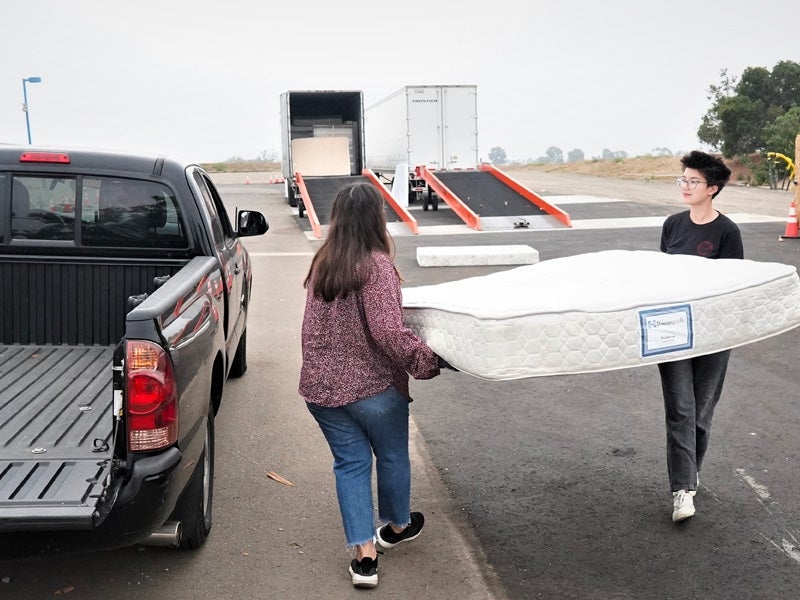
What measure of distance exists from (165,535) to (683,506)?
2.63m

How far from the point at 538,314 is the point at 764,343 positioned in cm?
643

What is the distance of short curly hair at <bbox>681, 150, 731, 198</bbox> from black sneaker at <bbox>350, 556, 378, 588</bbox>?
2.79m

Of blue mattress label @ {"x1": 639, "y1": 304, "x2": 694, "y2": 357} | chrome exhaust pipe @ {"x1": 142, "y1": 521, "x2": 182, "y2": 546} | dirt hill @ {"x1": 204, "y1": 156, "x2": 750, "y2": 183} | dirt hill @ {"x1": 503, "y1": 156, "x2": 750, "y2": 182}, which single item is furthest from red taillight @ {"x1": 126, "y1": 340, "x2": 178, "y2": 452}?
dirt hill @ {"x1": 503, "y1": 156, "x2": 750, "y2": 182}

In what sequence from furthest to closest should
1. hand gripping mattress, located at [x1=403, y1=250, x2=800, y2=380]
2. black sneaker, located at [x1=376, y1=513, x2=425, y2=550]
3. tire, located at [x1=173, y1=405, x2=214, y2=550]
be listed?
black sneaker, located at [x1=376, y1=513, x2=425, y2=550] → tire, located at [x1=173, y1=405, x2=214, y2=550] → hand gripping mattress, located at [x1=403, y1=250, x2=800, y2=380]

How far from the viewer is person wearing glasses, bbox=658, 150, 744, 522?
4.66m

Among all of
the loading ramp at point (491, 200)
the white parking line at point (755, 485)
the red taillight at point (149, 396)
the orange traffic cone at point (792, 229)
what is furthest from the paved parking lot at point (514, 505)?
the loading ramp at point (491, 200)

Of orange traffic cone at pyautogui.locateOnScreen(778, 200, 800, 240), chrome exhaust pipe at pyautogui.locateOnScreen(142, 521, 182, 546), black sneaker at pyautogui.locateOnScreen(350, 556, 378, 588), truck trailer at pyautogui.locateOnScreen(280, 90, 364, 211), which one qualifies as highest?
truck trailer at pyautogui.locateOnScreen(280, 90, 364, 211)

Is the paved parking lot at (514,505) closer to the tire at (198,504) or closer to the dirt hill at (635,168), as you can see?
the tire at (198,504)

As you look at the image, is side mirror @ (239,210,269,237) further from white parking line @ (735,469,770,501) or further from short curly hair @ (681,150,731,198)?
white parking line @ (735,469,770,501)

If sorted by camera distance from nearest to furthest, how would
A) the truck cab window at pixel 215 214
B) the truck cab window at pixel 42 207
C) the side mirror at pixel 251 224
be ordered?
the truck cab window at pixel 42 207 < the truck cab window at pixel 215 214 < the side mirror at pixel 251 224

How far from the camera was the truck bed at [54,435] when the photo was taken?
342cm

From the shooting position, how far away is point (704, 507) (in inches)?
199

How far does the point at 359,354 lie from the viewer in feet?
13.4

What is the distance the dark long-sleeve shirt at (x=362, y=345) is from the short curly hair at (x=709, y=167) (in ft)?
6.79
